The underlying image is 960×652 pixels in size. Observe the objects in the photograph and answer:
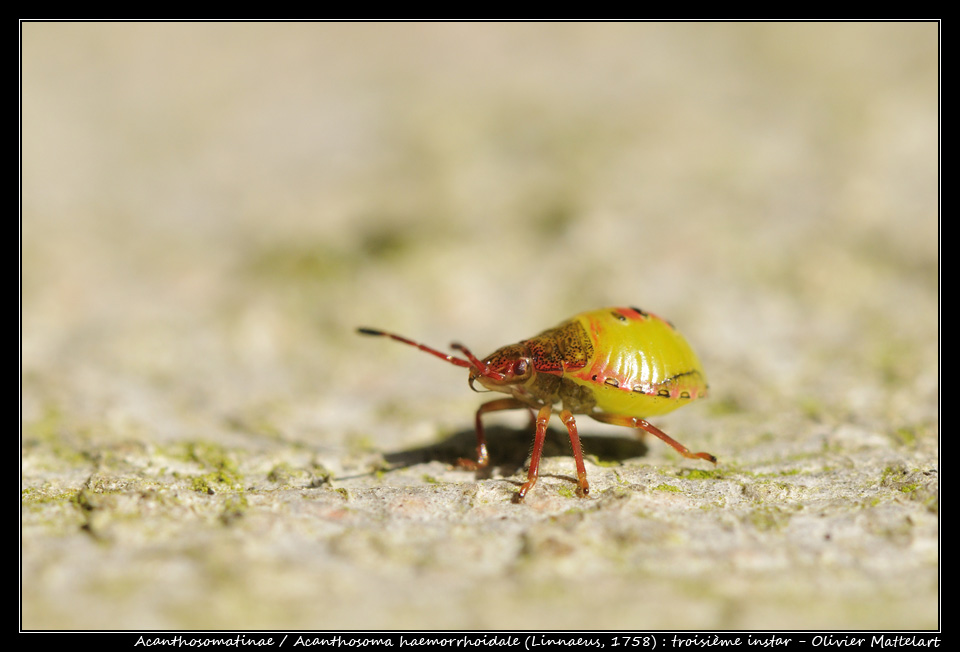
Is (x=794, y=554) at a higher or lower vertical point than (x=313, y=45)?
lower

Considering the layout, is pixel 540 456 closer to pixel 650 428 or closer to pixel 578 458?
pixel 578 458

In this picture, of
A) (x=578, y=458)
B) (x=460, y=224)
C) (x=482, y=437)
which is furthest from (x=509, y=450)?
(x=460, y=224)

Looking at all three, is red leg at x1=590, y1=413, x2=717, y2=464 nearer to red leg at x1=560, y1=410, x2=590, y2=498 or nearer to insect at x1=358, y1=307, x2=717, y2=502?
insect at x1=358, y1=307, x2=717, y2=502

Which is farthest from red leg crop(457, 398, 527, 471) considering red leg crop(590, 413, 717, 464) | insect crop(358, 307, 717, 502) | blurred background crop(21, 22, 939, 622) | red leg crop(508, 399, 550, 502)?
blurred background crop(21, 22, 939, 622)

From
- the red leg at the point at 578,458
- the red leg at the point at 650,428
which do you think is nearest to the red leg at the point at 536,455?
the red leg at the point at 578,458

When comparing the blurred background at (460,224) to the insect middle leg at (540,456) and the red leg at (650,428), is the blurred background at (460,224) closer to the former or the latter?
the red leg at (650,428)

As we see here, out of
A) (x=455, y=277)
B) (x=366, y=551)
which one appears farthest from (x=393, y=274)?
(x=366, y=551)

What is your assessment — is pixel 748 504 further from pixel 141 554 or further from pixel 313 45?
pixel 313 45
